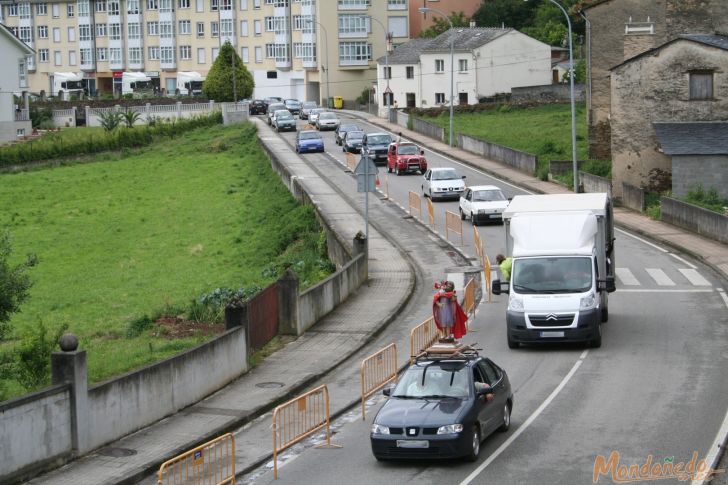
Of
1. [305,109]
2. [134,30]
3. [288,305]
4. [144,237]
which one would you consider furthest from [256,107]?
[288,305]

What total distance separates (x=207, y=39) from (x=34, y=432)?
117424 millimetres

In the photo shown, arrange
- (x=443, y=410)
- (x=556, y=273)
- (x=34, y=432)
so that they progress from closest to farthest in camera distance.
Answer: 1. (x=443, y=410)
2. (x=34, y=432)
3. (x=556, y=273)

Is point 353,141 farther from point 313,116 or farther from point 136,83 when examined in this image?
point 136,83

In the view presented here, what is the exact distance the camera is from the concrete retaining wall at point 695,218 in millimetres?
39781

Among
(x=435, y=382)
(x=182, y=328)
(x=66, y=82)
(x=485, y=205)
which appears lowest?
(x=182, y=328)

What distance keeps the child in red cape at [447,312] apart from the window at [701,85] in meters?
29.0

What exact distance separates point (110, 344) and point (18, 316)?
7201 millimetres

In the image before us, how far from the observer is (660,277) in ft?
112

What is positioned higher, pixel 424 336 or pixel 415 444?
pixel 415 444

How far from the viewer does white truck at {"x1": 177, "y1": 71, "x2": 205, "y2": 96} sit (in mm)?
126812

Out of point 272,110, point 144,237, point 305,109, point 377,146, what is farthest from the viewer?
point 305,109

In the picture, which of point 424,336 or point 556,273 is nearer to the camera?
point 556,273

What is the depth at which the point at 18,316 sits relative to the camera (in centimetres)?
3522

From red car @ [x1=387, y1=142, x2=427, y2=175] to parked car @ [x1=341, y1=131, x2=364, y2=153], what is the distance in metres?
7.87
